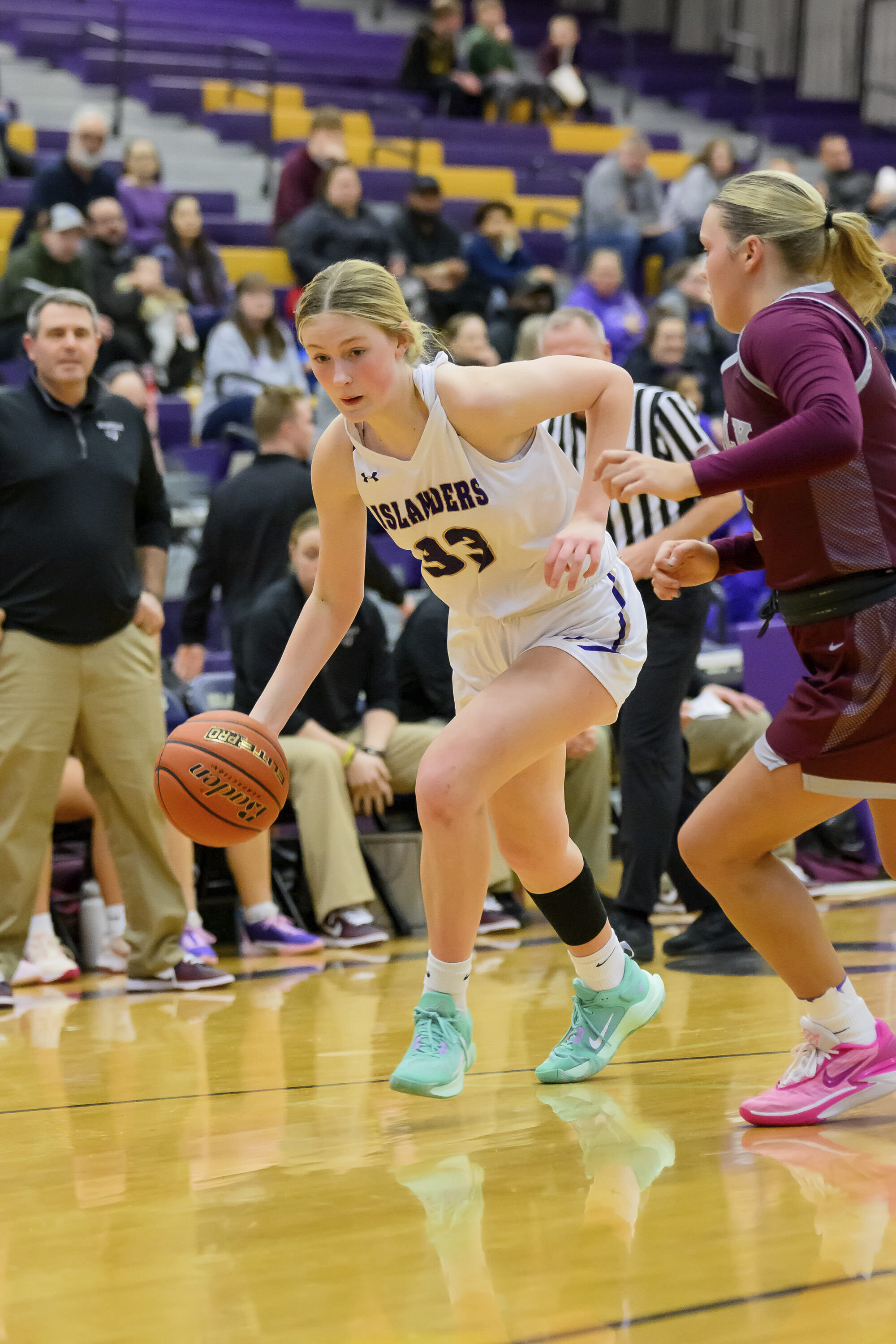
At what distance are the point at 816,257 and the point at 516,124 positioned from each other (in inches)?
545

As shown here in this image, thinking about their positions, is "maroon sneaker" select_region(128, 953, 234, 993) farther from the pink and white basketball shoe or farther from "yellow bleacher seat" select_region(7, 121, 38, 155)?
"yellow bleacher seat" select_region(7, 121, 38, 155)

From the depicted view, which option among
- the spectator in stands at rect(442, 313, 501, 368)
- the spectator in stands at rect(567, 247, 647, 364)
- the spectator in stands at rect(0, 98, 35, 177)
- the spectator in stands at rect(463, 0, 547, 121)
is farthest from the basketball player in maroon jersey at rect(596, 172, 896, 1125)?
the spectator in stands at rect(463, 0, 547, 121)

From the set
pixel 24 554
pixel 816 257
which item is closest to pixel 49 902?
pixel 24 554

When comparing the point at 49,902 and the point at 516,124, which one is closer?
the point at 49,902

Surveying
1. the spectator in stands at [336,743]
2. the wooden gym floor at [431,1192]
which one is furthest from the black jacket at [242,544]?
the wooden gym floor at [431,1192]

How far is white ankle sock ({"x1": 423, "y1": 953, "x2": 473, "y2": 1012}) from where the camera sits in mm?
3422

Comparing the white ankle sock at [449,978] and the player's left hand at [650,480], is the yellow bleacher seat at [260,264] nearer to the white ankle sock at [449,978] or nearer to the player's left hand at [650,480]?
the white ankle sock at [449,978]

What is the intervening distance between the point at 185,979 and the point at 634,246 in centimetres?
950

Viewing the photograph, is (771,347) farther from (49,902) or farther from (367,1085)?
(49,902)

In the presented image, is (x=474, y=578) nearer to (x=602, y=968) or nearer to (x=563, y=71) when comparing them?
(x=602, y=968)

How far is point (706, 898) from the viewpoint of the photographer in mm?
5473

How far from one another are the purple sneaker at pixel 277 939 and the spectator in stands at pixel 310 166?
276 inches

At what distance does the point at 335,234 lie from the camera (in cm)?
1078

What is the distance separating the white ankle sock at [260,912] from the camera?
5840 millimetres
